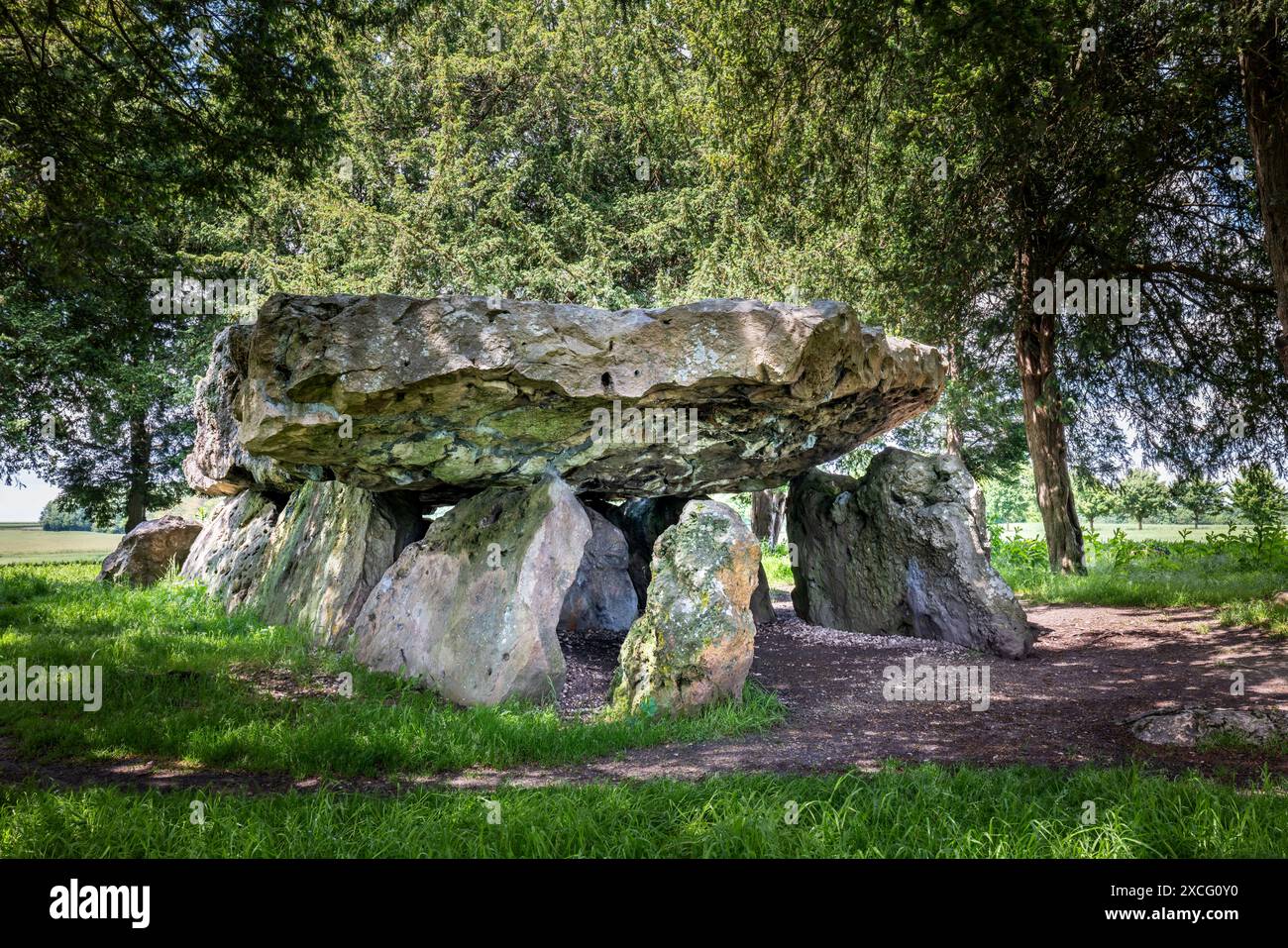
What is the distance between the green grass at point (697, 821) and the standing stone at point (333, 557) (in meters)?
3.70

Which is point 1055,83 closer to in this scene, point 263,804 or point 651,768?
point 651,768

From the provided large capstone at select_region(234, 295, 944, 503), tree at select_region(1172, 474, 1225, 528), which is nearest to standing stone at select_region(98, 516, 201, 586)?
large capstone at select_region(234, 295, 944, 503)

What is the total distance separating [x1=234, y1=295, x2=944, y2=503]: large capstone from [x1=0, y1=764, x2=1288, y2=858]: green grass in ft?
9.54

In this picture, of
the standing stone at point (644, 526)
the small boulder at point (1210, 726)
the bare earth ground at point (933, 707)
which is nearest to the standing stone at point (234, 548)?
the bare earth ground at point (933, 707)

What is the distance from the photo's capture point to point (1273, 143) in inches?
266

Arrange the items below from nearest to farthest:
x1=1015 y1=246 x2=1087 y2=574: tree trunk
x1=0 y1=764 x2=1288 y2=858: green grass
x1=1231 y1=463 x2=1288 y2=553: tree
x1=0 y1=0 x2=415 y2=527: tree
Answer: x1=0 y1=764 x2=1288 y2=858: green grass → x1=0 y1=0 x2=415 y2=527: tree → x1=1231 y1=463 x2=1288 y2=553: tree → x1=1015 y1=246 x2=1087 y2=574: tree trunk

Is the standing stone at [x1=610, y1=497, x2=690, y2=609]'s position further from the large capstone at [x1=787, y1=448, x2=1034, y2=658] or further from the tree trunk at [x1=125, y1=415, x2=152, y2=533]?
the tree trunk at [x1=125, y1=415, x2=152, y2=533]

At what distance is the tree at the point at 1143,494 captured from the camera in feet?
45.0

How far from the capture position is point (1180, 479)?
12.0 meters

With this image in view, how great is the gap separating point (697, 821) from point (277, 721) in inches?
118

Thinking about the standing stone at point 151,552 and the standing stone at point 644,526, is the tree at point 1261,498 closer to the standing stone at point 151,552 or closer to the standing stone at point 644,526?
the standing stone at point 644,526

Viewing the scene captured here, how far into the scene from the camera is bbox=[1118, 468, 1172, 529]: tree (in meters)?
13.7
